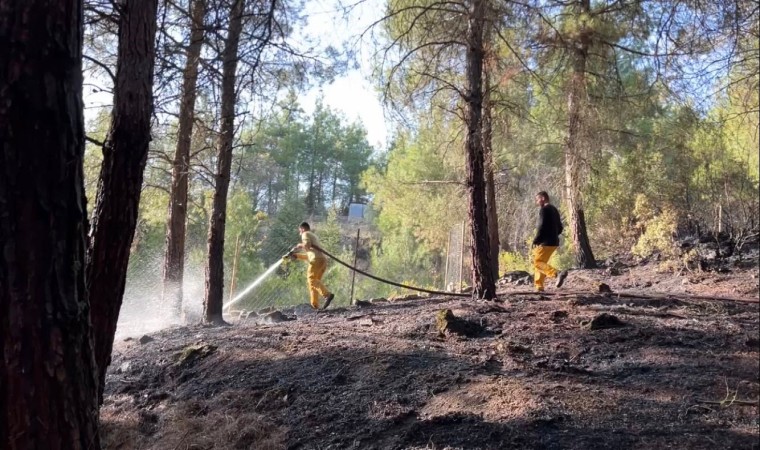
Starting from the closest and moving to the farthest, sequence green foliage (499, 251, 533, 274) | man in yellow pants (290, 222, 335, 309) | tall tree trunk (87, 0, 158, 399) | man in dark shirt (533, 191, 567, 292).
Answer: tall tree trunk (87, 0, 158, 399) → man in dark shirt (533, 191, 567, 292) → man in yellow pants (290, 222, 335, 309) → green foliage (499, 251, 533, 274)

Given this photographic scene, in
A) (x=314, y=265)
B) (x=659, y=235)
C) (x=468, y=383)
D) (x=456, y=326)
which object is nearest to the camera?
(x=468, y=383)

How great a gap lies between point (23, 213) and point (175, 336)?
5350mm

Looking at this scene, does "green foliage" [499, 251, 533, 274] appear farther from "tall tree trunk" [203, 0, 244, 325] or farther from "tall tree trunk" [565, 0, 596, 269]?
"tall tree trunk" [203, 0, 244, 325]

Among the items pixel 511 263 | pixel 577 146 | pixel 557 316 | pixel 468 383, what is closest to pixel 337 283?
pixel 511 263

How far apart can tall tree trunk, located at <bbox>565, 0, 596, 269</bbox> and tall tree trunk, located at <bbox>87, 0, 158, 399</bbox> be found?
645 centimetres

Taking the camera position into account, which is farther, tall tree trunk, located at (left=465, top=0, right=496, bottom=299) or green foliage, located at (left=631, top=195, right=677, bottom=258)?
green foliage, located at (left=631, top=195, right=677, bottom=258)

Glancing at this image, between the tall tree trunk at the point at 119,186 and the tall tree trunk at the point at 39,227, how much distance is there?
1529 mm

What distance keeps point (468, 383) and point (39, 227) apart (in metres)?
2.78

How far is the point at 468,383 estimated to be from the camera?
12.3ft

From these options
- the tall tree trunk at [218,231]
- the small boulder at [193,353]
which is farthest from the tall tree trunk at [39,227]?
the tall tree trunk at [218,231]

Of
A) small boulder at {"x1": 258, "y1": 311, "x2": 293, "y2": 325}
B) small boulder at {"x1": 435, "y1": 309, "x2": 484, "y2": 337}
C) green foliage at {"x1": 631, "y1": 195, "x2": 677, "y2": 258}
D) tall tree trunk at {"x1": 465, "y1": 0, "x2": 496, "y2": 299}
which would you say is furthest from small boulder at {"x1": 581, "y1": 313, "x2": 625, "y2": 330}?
green foliage at {"x1": 631, "y1": 195, "x2": 677, "y2": 258}

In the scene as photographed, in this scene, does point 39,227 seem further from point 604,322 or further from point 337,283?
point 337,283

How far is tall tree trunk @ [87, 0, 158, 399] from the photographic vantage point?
131 inches

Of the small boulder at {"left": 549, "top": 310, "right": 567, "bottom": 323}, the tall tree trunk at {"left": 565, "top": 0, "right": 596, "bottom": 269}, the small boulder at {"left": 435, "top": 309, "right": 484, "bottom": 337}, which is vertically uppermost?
the tall tree trunk at {"left": 565, "top": 0, "right": 596, "bottom": 269}
